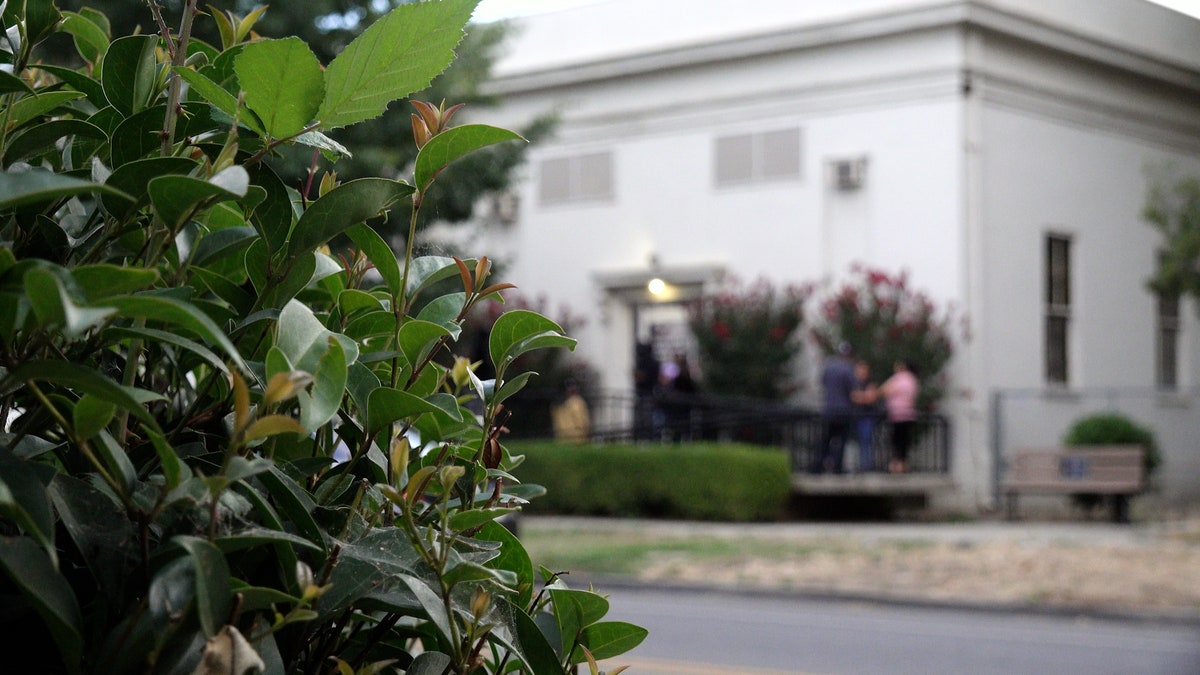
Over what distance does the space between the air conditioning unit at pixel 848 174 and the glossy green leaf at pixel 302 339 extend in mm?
20286

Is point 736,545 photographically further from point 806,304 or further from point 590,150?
point 590,150

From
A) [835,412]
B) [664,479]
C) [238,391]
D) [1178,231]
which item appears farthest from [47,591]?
[1178,231]

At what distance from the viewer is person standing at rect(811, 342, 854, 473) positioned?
1930 cm

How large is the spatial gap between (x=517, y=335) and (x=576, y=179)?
22.7m

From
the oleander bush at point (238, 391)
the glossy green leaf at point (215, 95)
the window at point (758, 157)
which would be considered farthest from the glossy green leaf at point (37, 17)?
the window at point (758, 157)

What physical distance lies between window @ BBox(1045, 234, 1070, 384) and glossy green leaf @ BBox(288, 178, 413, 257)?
2161 cm

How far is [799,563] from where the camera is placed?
542 inches

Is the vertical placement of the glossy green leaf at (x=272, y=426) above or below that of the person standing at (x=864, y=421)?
above

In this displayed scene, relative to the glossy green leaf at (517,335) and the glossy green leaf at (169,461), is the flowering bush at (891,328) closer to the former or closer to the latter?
the glossy green leaf at (517,335)

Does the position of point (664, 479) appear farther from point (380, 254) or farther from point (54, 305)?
point (54, 305)

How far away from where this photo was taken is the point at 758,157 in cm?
2198

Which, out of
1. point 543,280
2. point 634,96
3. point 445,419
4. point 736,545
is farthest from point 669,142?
point 445,419

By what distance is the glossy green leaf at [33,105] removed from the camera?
1304 mm

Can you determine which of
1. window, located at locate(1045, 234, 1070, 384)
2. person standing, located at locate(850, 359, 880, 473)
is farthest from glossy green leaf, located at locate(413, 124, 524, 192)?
window, located at locate(1045, 234, 1070, 384)
